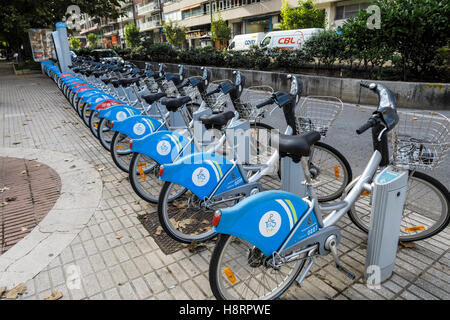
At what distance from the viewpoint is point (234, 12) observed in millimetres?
42375

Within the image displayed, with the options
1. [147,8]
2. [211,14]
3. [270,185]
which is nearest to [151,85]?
[270,185]

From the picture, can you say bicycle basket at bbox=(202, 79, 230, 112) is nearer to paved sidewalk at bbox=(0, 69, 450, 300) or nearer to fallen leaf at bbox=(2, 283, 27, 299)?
paved sidewalk at bbox=(0, 69, 450, 300)

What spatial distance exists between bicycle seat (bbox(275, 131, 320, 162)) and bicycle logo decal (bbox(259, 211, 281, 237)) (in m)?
0.39

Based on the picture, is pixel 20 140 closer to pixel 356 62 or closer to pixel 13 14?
pixel 356 62

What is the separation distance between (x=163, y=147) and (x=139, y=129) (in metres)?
0.81

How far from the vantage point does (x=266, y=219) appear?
2012 millimetres

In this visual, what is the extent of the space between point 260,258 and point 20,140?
6464mm

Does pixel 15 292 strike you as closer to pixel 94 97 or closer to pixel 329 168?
pixel 329 168

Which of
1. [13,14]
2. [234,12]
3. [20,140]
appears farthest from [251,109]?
[234,12]

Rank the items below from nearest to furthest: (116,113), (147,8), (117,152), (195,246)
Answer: (195,246) < (117,152) < (116,113) < (147,8)

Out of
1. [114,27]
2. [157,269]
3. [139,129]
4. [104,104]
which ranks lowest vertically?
[157,269]

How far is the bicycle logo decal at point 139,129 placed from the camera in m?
4.14

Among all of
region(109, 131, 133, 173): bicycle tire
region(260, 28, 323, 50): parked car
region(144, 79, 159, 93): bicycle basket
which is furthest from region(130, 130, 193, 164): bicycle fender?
region(260, 28, 323, 50): parked car

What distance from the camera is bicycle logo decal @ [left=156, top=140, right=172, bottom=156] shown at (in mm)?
3520
